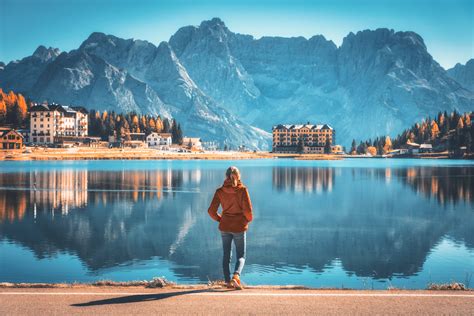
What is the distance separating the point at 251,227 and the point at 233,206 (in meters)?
30.2

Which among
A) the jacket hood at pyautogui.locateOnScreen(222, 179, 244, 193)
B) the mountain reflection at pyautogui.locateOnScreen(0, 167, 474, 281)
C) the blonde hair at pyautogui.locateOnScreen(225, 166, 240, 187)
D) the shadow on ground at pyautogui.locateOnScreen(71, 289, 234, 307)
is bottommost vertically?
the mountain reflection at pyautogui.locateOnScreen(0, 167, 474, 281)

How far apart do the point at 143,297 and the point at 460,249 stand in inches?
1136

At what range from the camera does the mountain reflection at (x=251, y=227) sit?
34.2 metres

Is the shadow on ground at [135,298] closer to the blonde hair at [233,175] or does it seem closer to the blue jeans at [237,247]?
the blue jeans at [237,247]

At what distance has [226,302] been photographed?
50.8 feet

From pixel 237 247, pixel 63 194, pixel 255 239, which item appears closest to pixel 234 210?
pixel 237 247

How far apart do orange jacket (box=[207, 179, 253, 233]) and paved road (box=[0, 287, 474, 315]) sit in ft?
7.51

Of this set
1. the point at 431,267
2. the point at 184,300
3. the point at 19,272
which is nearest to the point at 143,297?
the point at 184,300

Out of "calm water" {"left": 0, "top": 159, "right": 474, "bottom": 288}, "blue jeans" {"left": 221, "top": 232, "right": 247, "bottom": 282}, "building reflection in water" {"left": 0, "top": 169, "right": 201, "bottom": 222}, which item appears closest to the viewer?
"blue jeans" {"left": 221, "top": 232, "right": 247, "bottom": 282}

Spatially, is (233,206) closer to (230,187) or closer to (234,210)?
(234,210)

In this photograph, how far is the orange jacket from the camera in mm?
17875

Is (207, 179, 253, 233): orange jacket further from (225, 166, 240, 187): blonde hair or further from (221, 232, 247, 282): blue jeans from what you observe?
(221, 232, 247, 282): blue jeans

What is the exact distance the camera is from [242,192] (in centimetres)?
1783

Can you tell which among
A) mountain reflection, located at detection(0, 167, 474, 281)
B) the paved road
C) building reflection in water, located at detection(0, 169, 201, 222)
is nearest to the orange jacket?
the paved road
